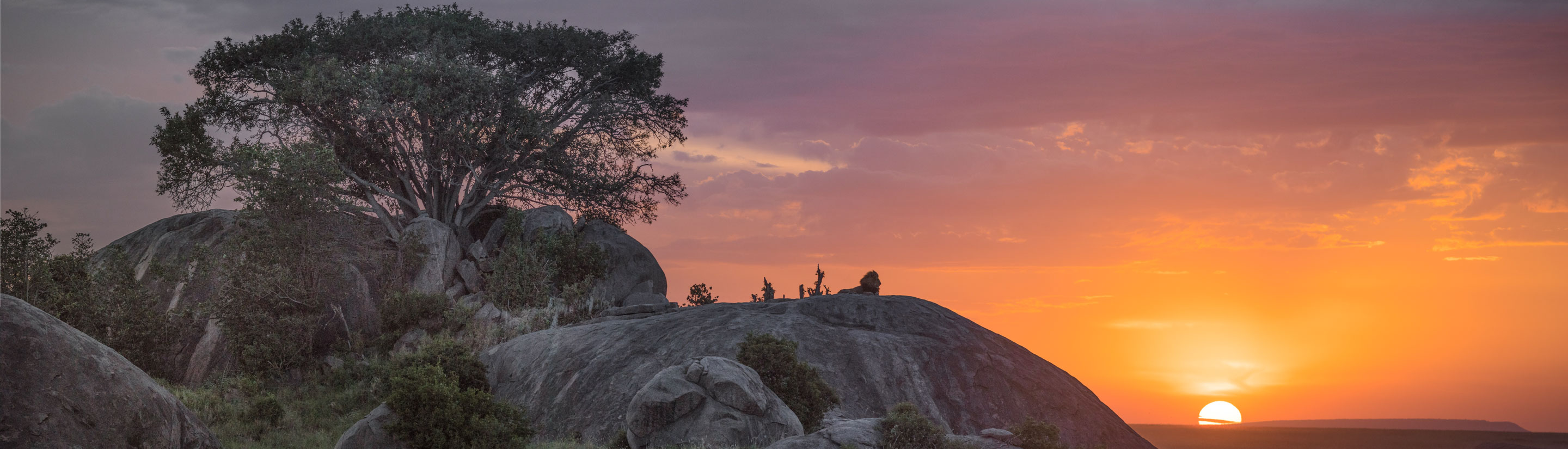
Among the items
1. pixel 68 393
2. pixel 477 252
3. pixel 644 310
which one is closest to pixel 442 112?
pixel 477 252

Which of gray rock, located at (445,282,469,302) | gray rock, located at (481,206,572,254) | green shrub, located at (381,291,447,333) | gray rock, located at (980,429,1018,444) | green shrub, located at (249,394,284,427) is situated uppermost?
gray rock, located at (481,206,572,254)

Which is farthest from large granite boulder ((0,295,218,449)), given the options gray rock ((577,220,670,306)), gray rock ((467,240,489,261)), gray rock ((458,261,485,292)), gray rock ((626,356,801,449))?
gray rock ((577,220,670,306))

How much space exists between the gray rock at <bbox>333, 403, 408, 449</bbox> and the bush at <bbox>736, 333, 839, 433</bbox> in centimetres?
938

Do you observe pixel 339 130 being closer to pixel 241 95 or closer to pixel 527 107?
pixel 241 95

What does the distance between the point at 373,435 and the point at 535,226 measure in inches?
1217

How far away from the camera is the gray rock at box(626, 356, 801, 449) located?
2136cm

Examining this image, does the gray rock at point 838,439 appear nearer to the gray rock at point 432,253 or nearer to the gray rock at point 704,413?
the gray rock at point 704,413

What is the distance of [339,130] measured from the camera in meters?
54.7

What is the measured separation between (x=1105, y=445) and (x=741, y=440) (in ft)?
39.0

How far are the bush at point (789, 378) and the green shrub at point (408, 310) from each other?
22972mm

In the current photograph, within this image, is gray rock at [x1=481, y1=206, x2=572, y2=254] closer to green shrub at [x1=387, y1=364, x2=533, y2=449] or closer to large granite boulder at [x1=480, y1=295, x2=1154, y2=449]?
large granite boulder at [x1=480, y1=295, x2=1154, y2=449]

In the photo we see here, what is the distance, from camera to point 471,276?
50.2m

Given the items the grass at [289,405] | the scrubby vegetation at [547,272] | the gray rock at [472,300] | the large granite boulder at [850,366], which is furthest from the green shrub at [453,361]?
the gray rock at [472,300]

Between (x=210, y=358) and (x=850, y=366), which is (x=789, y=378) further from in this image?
(x=210, y=358)
